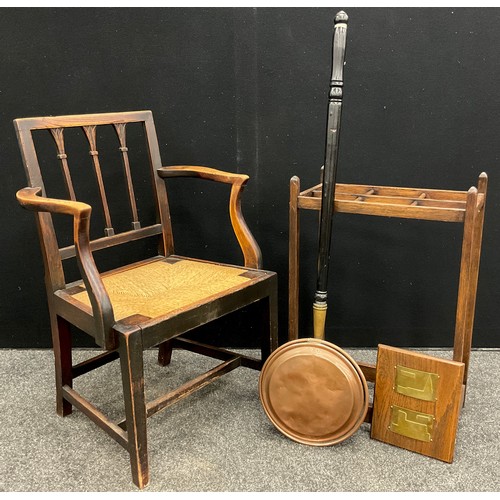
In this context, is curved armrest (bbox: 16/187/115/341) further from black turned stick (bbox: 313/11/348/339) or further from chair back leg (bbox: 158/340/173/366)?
chair back leg (bbox: 158/340/173/366)

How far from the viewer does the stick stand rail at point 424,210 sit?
1487 mm

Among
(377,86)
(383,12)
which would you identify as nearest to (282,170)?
(377,86)

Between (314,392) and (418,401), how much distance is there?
289 mm

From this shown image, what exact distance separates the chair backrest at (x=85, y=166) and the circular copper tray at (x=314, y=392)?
0.60 metres

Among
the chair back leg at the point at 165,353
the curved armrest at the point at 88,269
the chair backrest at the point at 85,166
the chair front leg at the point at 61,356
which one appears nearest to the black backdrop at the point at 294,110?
the chair backrest at the point at 85,166

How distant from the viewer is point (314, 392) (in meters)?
1.58

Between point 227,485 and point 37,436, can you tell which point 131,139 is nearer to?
point 37,436

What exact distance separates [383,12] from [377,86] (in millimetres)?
240

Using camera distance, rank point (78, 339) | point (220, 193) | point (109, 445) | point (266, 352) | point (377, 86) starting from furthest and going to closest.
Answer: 1. point (78, 339)
2. point (220, 193)
3. point (377, 86)
4. point (266, 352)
5. point (109, 445)

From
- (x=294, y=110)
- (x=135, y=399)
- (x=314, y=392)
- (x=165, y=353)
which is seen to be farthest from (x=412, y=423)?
(x=294, y=110)

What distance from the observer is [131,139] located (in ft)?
6.76

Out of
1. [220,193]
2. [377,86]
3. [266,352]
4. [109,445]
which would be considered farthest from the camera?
[220,193]

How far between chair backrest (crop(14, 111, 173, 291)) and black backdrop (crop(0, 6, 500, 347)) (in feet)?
0.81

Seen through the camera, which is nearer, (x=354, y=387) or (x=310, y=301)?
(x=354, y=387)
